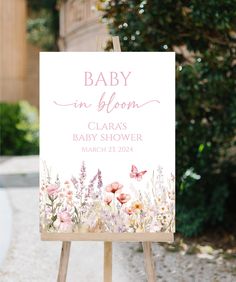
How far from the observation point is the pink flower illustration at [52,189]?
12.6 feet

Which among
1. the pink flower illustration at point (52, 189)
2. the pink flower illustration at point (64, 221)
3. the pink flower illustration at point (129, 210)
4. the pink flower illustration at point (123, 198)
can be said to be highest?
the pink flower illustration at point (52, 189)

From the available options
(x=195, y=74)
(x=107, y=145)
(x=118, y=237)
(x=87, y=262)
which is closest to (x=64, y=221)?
(x=118, y=237)

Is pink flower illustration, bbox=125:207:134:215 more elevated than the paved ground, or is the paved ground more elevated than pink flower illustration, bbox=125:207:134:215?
pink flower illustration, bbox=125:207:134:215

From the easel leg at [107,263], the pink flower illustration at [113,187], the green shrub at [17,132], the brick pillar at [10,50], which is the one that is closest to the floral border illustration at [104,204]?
the pink flower illustration at [113,187]

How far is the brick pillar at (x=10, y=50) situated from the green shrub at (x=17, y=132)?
2667mm

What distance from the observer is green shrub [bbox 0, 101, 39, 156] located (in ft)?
46.7

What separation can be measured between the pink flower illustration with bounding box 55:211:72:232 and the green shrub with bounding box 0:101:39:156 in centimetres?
1051

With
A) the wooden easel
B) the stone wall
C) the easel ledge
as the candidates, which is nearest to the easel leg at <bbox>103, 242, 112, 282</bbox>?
the wooden easel

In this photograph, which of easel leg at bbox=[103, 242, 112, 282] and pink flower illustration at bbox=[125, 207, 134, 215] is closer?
pink flower illustration at bbox=[125, 207, 134, 215]

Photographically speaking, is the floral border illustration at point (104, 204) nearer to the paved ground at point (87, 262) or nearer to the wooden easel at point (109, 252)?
the wooden easel at point (109, 252)

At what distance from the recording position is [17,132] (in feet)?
47.0

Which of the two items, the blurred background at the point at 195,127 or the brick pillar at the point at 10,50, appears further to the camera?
the brick pillar at the point at 10,50

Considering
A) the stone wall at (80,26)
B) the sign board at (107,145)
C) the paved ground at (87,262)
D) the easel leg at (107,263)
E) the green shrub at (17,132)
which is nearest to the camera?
the sign board at (107,145)

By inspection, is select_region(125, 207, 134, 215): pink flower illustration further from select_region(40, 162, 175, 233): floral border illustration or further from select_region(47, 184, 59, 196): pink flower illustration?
select_region(47, 184, 59, 196): pink flower illustration
